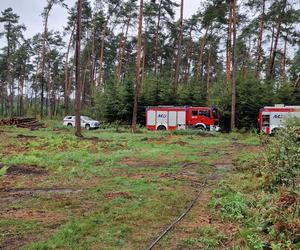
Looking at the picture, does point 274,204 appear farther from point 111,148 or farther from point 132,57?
point 132,57

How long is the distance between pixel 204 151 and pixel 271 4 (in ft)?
74.7

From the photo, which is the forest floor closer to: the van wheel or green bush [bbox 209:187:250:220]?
green bush [bbox 209:187:250:220]

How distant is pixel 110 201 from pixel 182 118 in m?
28.9

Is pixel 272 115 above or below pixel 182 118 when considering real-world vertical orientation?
above

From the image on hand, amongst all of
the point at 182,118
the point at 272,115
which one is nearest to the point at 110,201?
the point at 272,115

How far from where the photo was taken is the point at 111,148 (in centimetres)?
2019

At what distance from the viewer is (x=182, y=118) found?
3728cm

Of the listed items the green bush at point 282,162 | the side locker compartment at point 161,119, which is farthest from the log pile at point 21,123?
the green bush at point 282,162

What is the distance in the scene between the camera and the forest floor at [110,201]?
20.9 feet

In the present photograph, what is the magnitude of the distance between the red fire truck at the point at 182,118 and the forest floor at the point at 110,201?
1920 cm

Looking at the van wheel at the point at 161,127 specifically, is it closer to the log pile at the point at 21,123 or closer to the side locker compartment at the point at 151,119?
the side locker compartment at the point at 151,119

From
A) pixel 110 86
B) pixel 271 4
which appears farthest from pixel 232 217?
pixel 110 86

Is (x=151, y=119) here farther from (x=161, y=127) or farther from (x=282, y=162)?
(x=282, y=162)

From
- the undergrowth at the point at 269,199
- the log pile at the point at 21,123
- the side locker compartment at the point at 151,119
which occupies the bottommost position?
the undergrowth at the point at 269,199
